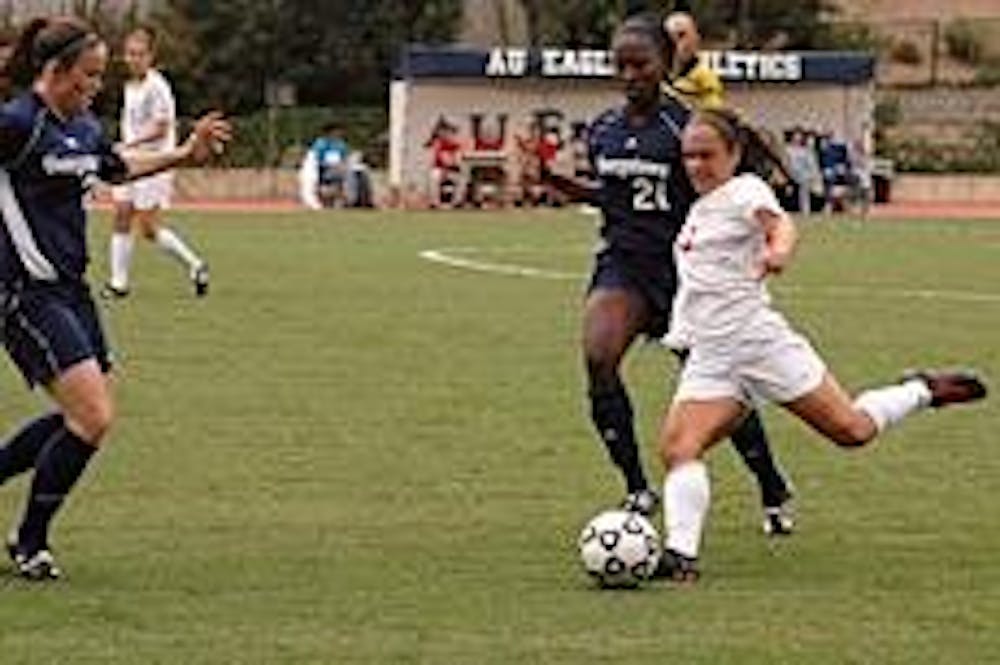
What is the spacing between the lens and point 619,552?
9609mm

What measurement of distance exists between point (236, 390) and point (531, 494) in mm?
4472

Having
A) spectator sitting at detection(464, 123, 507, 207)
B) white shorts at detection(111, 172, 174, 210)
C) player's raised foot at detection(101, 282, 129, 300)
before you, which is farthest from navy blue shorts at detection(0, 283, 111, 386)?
spectator sitting at detection(464, 123, 507, 207)

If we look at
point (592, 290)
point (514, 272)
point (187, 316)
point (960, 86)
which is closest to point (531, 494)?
point (592, 290)

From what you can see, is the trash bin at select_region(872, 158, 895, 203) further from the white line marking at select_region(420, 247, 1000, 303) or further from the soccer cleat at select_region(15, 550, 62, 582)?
the soccer cleat at select_region(15, 550, 62, 582)

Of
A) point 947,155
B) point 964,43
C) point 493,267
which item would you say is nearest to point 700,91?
point 493,267

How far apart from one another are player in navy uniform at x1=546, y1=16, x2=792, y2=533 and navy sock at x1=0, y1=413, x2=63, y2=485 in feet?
7.10

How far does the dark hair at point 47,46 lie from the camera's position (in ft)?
32.3

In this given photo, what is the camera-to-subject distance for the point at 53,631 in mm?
8758

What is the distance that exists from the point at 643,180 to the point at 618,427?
Result: 38.1 inches

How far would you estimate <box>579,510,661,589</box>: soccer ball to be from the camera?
31.5ft

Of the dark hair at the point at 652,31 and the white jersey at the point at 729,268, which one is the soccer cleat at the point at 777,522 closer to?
the white jersey at the point at 729,268

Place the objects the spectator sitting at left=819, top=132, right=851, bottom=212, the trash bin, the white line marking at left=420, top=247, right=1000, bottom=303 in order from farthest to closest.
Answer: the trash bin, the spectator sitting at left=819, top=132, right=851, bottom=212, the white line marking at left=420, top=247, right=1000, bottom=303

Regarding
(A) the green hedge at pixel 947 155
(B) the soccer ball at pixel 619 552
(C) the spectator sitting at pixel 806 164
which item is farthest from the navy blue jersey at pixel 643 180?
(A) the green hedge at pixel 947 155

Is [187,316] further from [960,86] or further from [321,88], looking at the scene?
[960,86]
